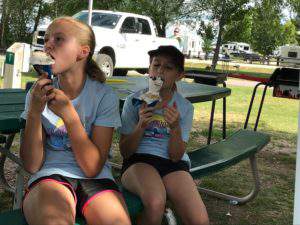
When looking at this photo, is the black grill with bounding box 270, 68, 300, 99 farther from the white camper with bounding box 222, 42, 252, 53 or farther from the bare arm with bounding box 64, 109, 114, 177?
the white camper with bounding box 222, 42, 252, 53

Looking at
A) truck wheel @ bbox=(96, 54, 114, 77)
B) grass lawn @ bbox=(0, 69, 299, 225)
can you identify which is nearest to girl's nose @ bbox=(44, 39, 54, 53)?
grass lawn @ bbox=(0, 69, 299, 225)

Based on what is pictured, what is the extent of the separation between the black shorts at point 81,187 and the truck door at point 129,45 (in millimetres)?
10776

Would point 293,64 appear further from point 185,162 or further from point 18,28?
point 18,28

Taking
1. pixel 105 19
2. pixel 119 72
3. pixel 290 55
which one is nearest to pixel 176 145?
pixel 290 55

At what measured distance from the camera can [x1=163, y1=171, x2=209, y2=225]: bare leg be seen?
2.28 metres

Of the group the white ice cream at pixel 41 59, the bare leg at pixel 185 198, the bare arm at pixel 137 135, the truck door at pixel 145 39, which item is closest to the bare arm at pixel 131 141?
the bare arm at pixel 137 135

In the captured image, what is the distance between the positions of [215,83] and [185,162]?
8.07 feet

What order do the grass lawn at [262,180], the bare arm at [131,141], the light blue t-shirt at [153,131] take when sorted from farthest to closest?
1. the grass lawn at [262,180]
2. the light blue t-shirt at [153,131]
3. the bare arm at [131,141]

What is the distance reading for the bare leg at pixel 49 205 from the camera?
1.77 metres

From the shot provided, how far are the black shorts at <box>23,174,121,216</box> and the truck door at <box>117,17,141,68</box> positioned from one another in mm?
10776

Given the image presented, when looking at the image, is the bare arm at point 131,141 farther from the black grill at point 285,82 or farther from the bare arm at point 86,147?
the black grill at point 285,82

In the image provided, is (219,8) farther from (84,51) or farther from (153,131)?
(84,51)

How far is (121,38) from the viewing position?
Result: 492 inches

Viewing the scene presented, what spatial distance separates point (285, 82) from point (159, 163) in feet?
7.57
